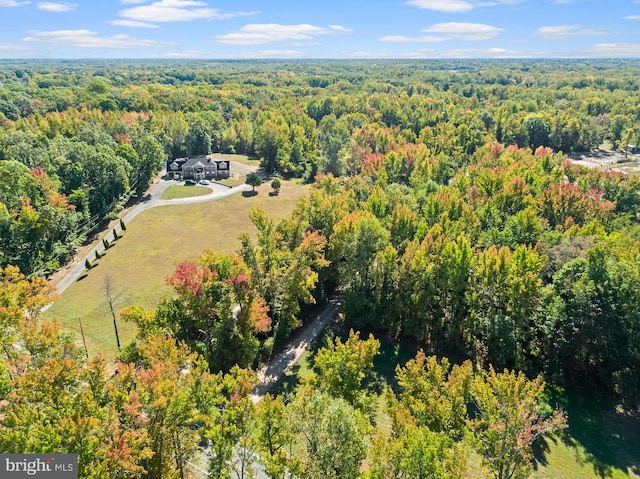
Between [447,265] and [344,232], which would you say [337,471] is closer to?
[447,265]

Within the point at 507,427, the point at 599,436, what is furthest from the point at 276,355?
the point at 599,436

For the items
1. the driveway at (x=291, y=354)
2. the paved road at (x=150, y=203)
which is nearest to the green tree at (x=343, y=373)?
the driveway at (x=291, y=354)

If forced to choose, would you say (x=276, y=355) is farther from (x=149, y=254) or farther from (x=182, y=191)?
(x=182, y=191)

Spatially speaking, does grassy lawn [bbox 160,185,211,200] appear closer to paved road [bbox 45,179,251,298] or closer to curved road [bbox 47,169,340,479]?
paved road [bbox 45,179,251,298]

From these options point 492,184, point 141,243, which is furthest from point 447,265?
point 141,243

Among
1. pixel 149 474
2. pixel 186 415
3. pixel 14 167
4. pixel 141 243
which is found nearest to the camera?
pixel 186 415

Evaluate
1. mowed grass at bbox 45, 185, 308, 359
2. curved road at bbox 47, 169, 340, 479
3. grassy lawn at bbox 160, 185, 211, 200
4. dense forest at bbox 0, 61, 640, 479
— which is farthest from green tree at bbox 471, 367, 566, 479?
grassy lawn at bbox 160, 185, 211, 200

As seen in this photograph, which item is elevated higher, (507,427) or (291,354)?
(507,427)
